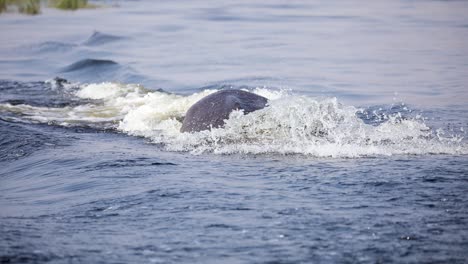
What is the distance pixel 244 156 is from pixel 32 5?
70.3 feet

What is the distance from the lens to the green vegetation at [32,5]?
91.8 ft

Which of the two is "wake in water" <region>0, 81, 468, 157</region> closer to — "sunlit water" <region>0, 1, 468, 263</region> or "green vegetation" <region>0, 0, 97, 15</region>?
"sunlit water" <region>0, 1, 468, 263</region>

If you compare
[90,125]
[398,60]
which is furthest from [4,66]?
[398,60]

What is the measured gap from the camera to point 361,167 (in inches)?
305

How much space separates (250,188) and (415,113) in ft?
16.8

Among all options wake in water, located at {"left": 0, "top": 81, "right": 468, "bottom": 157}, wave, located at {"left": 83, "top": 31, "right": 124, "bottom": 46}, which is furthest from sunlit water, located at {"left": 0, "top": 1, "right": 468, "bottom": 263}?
wave, located at {"left": 83, "top": 31, "right": 124, "bottom": 46}

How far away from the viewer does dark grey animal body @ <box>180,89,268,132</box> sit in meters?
9.52

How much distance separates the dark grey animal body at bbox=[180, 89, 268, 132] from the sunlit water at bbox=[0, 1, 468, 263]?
0.19m

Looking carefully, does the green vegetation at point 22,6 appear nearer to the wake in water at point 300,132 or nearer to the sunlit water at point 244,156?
the sunlit water at point 244,156

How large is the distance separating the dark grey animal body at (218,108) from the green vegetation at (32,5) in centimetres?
1956

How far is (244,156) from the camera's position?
8531mm

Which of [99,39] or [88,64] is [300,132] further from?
[99,39]

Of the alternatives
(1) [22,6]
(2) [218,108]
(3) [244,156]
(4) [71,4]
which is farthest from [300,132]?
(1) [22,6]

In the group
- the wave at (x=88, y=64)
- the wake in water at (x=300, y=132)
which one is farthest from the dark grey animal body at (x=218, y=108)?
the wave at (x=88, y=64)
